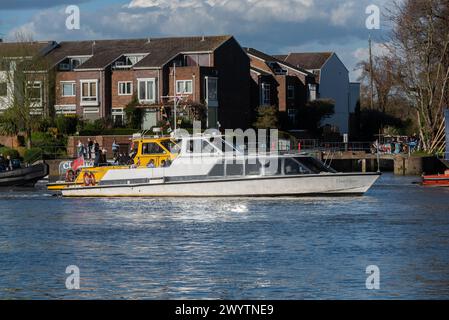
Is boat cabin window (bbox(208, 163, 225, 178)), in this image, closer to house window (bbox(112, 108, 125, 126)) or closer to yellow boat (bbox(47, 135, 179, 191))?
yellow boat (bbox(47, 135, 179, 191))

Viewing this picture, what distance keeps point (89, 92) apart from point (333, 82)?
120 feet

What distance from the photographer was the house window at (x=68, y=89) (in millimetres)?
101438

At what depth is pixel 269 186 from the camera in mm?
48406

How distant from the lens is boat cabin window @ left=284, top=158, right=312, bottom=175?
157 ft

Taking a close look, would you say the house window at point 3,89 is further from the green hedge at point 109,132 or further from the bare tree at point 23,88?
the green hedge at point 109,132

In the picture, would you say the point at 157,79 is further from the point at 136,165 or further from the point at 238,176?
the point at 238,176

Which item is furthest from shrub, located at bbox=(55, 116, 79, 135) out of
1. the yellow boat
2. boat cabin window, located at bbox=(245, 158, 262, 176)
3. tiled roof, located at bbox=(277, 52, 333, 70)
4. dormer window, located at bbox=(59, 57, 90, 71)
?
boat cabin window, located at bbox=(245, 158, 262, 176)

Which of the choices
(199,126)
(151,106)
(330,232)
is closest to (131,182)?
(330,232)

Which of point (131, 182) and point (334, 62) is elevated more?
point (334, 62)

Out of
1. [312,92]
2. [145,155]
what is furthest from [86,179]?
[312,92]

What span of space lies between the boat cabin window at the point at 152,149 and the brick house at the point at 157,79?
42847mm

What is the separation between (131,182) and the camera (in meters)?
50.7
